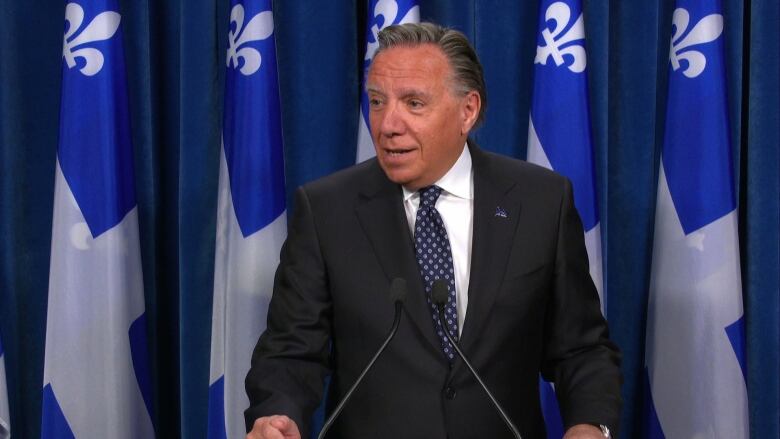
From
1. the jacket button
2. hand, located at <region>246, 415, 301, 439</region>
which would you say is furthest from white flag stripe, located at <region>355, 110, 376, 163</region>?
hand, located at <region>246, 415, 301, 439</region>

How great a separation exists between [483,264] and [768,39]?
4.40ft

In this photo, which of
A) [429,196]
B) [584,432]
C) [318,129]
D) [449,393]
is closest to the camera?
[584,432]

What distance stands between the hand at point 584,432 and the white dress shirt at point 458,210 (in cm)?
36

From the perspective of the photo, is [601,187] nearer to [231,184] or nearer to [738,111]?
[738,111]

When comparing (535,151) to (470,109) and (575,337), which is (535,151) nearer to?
(470,109)

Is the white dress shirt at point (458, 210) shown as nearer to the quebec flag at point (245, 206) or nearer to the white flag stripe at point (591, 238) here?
the white flag stripe at point (591, 238)

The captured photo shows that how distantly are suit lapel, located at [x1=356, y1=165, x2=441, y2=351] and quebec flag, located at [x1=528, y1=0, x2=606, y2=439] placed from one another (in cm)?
85

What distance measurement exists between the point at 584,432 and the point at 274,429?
54 centimetres

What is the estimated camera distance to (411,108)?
1.97 metres

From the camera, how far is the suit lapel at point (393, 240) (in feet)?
6.37

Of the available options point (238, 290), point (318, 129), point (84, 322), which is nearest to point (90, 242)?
point (84, 322)

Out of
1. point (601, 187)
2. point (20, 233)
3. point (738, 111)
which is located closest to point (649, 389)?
point (601, 187)

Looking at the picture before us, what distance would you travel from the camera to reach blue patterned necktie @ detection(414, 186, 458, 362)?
1.96m

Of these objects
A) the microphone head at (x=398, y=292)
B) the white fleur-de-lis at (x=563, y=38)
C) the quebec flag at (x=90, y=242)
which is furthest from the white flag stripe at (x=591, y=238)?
the microphone head at (x=398, y=292)
